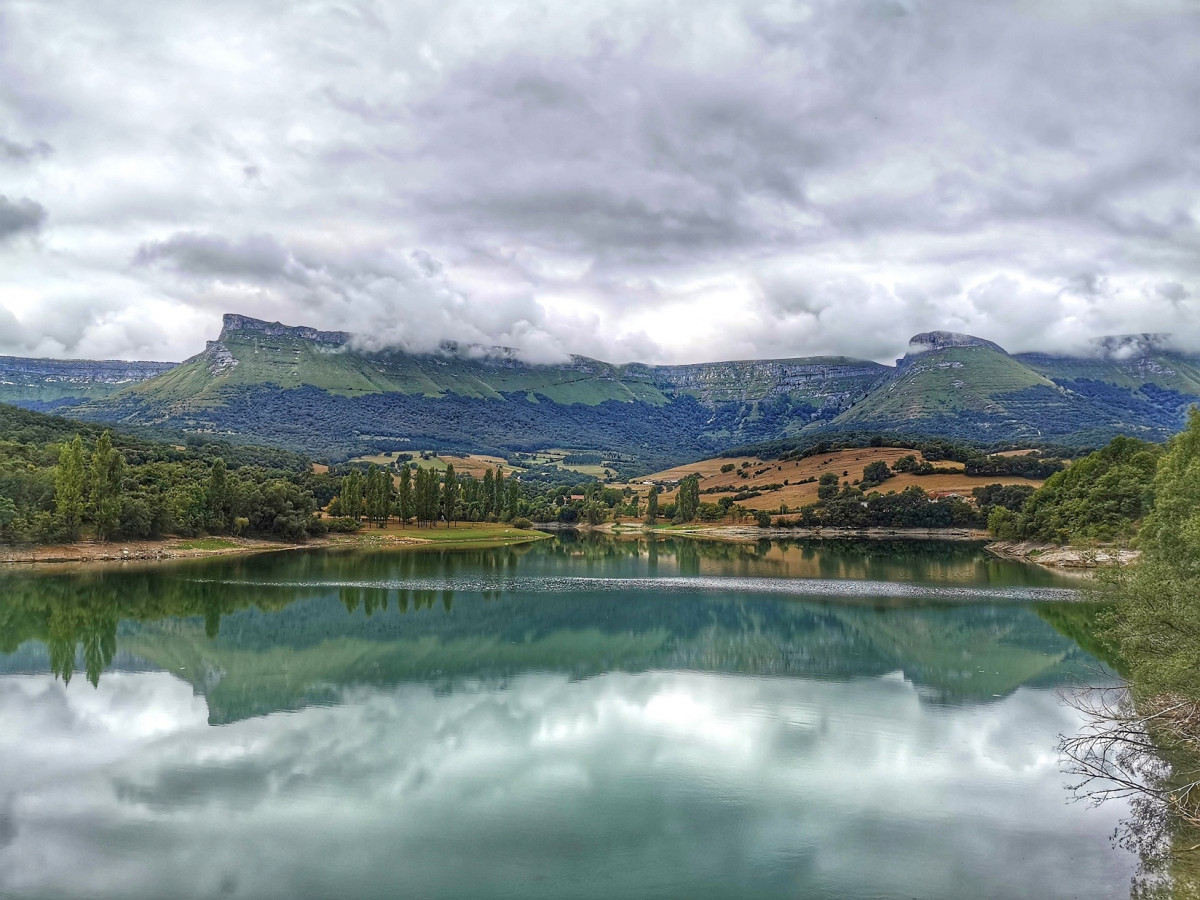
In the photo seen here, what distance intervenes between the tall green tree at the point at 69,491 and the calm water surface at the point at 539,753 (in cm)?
2544

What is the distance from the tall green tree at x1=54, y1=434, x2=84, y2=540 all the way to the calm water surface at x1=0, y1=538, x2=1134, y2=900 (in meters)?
25.4

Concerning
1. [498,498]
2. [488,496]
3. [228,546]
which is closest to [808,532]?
[498,498]

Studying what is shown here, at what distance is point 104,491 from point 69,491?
3.03 m

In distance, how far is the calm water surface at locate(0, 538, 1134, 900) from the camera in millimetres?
15617

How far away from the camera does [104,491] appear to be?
77500 millimetres

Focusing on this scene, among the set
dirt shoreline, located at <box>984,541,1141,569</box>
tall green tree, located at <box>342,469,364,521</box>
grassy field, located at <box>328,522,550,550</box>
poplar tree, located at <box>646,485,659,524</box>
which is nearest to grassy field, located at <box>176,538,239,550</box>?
grassy field, located at <box>328,522,550,550</box>

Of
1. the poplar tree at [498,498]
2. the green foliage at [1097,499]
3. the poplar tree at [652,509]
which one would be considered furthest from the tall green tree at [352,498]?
the green foliage at [1097,499]

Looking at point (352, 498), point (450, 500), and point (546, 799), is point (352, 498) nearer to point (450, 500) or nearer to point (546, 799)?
point (450, 500)

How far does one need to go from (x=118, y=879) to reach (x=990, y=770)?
847 inches

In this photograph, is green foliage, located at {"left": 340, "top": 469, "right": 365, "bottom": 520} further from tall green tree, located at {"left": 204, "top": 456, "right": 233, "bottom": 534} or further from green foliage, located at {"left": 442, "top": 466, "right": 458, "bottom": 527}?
tall green tree, located at {"left": 204, "top": 456, "right": 233, "bottom": 534}

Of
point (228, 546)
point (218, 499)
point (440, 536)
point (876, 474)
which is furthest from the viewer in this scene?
point (876, 474)

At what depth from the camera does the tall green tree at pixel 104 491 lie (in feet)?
251

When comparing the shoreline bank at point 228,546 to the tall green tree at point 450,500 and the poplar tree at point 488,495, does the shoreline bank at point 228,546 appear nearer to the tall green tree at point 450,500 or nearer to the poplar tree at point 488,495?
the tall green tree at point 450,500

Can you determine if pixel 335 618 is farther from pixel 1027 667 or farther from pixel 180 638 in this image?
pixel 1027 667
